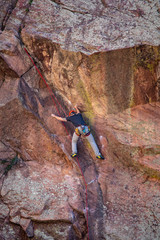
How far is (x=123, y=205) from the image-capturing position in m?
5.89

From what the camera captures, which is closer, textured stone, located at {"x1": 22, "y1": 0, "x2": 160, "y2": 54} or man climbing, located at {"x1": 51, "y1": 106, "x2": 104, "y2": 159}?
textured stone, located at {"x1": 22, "y1": 0, "x2": 160, "y2": 54}

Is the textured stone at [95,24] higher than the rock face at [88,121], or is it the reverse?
the textured stone at [95,24]

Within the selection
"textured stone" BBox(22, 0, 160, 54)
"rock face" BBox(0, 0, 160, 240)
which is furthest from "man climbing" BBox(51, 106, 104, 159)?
"textured stone" BBox(22, 0, 160, 54)

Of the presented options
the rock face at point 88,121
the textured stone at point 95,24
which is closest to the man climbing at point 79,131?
the rock face at point 88,121

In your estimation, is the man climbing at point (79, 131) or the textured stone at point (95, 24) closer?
the textured stone at point (95, 24)

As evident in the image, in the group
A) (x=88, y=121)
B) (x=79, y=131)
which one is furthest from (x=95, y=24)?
(x=79, y=131)

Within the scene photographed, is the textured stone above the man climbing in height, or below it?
above

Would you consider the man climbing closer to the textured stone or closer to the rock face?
the rock face

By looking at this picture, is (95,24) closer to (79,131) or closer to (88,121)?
(88,121)

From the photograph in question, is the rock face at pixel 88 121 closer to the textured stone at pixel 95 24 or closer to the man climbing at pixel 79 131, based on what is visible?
the textured stone at pixel 95 24

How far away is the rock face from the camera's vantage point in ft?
18.6

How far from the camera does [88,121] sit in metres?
6.68

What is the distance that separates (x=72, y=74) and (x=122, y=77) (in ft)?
4.90

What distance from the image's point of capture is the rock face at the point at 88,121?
18.6 feet
